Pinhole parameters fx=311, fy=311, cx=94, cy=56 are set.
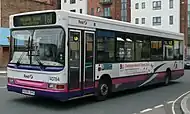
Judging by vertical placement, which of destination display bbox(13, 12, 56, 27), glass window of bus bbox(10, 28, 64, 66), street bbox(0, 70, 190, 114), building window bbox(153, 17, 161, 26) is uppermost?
building window bbox(153, 17, 161, 26)

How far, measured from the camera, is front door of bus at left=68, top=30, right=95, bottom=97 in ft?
32.3

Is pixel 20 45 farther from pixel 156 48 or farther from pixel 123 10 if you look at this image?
pixel 123 10

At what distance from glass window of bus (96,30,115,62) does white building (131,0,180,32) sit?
52556 mm

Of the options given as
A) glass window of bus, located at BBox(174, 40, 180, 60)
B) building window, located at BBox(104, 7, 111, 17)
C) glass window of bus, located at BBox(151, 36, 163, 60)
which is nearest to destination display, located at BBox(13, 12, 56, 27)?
glass window of bus, located at BBox(151, 36, 163, 60)

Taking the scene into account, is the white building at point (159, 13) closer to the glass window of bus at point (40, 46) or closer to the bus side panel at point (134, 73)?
the bus side panel at point (134, 73)

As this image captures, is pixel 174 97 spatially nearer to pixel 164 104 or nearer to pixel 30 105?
pixel 164 104

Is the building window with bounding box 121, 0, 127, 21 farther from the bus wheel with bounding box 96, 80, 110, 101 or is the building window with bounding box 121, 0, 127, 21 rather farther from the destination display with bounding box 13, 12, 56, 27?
the destination display with bounding box 13, 12, 56, 27

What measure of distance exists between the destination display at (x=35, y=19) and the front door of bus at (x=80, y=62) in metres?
0.75

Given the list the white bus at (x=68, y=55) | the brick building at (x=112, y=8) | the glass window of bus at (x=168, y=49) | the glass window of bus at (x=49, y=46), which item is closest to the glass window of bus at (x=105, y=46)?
the white bus at (x=68, y=55)

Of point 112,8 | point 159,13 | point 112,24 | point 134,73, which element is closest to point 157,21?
point 159,13

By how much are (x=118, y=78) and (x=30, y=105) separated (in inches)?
152

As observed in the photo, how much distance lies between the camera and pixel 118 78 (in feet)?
40.6

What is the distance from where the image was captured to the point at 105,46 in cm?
1161

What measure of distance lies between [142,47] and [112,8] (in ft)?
196
